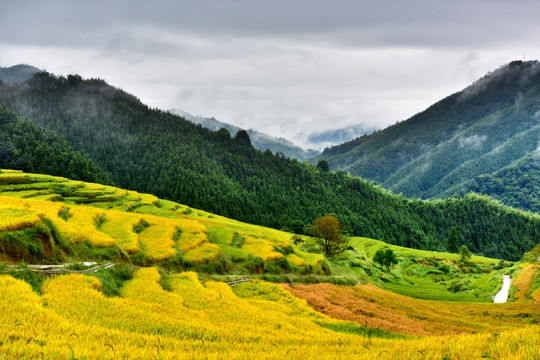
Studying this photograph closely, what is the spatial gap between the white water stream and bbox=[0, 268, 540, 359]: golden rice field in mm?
53680

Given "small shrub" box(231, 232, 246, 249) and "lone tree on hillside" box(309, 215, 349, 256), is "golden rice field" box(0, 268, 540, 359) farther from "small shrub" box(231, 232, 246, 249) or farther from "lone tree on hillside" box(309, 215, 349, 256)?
"lone tree on hillside" box(309, 215, 349, 256)

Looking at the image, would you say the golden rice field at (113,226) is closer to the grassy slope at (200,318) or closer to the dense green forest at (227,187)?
the grassy slope at (200,318)

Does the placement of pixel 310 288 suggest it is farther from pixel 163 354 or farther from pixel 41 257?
pixel 163 354

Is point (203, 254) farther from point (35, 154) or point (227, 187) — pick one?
point (227, 187)

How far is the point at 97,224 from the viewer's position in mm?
32844

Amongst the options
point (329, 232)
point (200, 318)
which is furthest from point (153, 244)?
point (329, 232)

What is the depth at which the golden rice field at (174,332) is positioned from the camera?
8.16 meters

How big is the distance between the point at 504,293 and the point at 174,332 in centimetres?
7066

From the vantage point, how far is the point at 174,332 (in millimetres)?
11766

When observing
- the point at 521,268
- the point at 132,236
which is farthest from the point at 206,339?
the point at 521,268

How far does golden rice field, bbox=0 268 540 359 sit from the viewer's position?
26.8 feet

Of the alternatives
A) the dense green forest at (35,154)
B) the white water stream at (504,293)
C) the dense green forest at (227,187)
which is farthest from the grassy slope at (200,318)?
the dense green forest at (227,187)

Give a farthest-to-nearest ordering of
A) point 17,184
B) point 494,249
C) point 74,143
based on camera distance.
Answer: point 494,249 → point 74,143 → point 17,184

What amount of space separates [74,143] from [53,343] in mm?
204536
